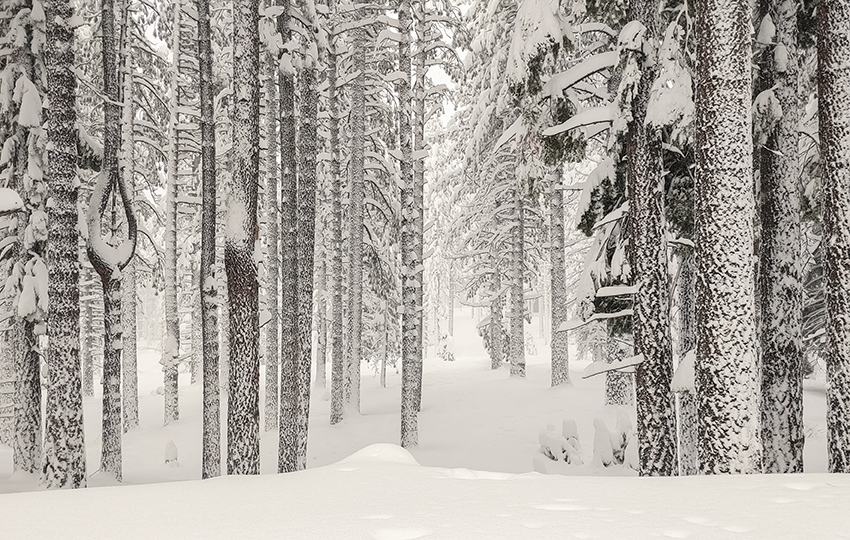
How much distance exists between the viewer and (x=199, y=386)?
23.9 metres

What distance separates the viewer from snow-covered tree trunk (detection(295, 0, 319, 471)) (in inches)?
444

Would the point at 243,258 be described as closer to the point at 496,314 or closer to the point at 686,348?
the point at 686,348

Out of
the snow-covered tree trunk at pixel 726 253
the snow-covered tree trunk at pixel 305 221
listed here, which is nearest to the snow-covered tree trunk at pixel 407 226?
the snow-covered tree trunk at pixel 305 221

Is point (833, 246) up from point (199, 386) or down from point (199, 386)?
up

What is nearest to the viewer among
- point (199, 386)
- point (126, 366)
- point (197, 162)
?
point (126, 366)

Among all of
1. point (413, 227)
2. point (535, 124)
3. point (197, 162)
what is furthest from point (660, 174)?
point (197, 162)

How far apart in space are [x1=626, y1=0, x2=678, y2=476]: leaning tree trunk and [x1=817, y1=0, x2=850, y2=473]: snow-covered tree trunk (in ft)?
5.13

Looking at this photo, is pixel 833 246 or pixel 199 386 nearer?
pixel 833 246

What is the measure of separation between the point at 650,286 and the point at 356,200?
10.6 meters

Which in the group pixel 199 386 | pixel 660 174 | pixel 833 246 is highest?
pixel 660 174

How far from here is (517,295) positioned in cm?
1912

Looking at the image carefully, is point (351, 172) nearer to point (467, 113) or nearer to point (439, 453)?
point (439, 453)

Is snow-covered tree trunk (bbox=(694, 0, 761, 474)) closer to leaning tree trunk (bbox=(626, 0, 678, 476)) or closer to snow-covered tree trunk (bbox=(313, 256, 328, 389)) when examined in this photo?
leaning tree trunk (bbox=(626, 0, 678, 476))

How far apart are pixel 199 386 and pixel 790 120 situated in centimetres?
2260
